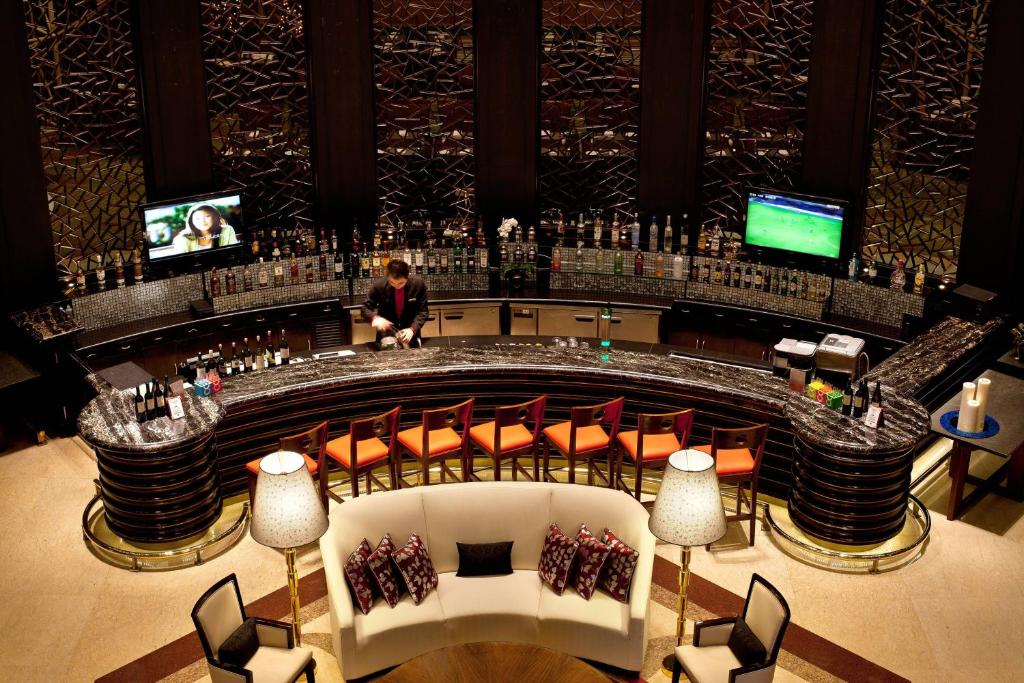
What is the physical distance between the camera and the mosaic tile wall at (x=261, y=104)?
34.1 ft

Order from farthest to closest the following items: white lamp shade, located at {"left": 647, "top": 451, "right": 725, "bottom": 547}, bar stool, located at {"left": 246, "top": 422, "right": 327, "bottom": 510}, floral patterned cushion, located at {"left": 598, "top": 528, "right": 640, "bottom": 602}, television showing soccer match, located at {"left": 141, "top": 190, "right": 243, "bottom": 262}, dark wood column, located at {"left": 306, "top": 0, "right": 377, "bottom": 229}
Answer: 1. dark wood column, located at {"left": 306, "top": 0, "right": 377, "bottom": 229}
2. television showing soccer match, located at {"left": 141, "top": 190, "right": 243, "bottom": 262}
3. bar stool, located at {"left": 246, "top": 422, "right": 327, "bottom": 510}
4. floral patterned cushion, located at {"left": 598, "top": 528, "right": 640, "bottom": 602}
5. white lamp shade, located at {"left": 647, "top": 451, "right": 725, "bottom": 547}

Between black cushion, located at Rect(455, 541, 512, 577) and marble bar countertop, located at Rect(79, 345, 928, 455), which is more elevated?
marble bar countertop, located at Rect(79, 345, 928, 455)

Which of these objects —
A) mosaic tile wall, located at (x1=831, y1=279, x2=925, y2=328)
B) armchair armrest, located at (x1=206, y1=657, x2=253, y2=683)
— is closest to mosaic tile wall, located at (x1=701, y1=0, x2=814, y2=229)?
mosaic tile wall, located at (x1=831, y1=279, x2=925, y2=328)

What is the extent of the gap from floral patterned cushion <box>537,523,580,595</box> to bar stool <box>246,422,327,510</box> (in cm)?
154

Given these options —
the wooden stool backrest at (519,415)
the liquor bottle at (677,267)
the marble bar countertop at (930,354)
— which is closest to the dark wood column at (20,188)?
the wooden stool backrest at (519,415)

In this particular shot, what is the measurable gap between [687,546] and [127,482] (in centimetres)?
385

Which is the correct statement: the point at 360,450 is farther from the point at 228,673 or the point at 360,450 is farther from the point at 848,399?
the point at 848,399

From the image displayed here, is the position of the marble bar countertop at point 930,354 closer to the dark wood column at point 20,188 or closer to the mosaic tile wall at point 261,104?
the mosaic tile wall at point 261,104

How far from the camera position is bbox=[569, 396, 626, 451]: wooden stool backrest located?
24.6ft

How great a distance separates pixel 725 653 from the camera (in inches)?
235

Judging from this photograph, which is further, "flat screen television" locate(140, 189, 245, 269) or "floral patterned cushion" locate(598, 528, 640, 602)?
"flat screen television" locate(140, 189, 245, 269)

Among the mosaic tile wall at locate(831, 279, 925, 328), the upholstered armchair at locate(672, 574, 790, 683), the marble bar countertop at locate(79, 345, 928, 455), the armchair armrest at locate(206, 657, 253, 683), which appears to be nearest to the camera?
the armchair armrest at locate(206, 657, 253, 683)

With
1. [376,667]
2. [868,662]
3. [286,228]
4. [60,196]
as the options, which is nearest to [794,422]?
[868,662]

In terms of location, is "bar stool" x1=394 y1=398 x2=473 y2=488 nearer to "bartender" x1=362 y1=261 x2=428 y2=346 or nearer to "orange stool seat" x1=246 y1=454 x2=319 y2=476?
"orange stool seat" x1=246 y1=454 x2=319 y2=476
